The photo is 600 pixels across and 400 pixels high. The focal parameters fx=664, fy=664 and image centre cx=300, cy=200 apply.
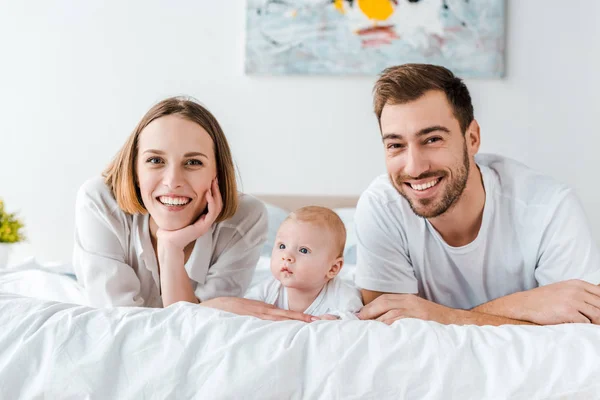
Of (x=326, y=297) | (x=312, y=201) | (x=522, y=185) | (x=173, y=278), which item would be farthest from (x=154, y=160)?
(x=312, y=201)

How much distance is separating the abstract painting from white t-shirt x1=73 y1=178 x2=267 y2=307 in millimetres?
1697

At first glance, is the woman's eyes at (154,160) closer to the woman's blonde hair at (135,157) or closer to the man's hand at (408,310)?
the woman's blonde hair at (135,157)

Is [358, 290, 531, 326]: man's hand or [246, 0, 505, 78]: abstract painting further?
[246, 0, 505, 78]: abstract painting

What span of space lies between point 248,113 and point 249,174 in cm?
32

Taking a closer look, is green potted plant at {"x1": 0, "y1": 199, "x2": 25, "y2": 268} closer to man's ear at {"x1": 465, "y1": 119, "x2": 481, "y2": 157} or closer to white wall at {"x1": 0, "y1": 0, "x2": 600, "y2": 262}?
white wall at {"x1": 0, "y1": 0, "x2": 600, "y2": 262}

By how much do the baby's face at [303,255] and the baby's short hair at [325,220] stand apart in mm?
13

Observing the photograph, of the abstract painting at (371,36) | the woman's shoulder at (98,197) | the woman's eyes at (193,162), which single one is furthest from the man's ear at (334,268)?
the abstract painting at (371,36)

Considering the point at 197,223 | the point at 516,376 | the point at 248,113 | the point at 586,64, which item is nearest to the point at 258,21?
the point at 248,113

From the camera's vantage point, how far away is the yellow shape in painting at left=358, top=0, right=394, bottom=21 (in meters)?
3.41

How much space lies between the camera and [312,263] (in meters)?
1.68

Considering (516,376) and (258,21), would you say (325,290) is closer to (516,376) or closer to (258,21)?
(516,376)

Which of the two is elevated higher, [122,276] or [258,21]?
[258,21]

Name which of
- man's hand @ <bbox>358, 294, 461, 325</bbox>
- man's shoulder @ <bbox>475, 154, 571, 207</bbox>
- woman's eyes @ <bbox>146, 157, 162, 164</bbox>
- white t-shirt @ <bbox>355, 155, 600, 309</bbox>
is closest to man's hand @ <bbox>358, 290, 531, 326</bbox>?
man's hand @ <bbox>358, 294, 461, 325</bbox>

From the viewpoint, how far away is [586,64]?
Answer: 11.0 ft
